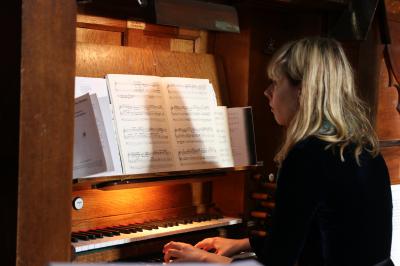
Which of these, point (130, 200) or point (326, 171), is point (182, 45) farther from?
point (326, 171)

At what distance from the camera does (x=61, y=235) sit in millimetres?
2129

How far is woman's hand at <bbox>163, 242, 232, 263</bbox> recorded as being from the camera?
8.05 ft

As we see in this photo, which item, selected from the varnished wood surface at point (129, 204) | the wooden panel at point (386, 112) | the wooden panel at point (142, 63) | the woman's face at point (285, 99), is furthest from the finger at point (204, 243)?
the wooden panel at point (386, 112)

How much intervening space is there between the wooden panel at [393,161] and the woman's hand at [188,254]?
1697mm

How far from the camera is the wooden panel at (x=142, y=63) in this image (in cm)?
272

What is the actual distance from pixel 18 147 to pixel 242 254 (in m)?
1.31

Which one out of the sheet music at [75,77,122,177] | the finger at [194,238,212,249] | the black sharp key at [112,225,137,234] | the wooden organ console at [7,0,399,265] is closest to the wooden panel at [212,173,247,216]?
the wooden organ console at [7,0,399,265]

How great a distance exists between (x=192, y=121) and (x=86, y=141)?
77 cm

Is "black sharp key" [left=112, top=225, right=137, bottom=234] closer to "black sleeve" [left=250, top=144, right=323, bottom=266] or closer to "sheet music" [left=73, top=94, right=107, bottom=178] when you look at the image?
"sheet music" [left=73, top=94, right=107, bottom=178]

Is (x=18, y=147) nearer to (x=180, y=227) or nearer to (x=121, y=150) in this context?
(x=121, y=150)

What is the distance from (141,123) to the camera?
280cm

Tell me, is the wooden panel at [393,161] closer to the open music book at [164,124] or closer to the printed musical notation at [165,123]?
the open music book at [164,124]

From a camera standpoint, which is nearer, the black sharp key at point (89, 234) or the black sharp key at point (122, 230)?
the black sharp key at point (89, 234)

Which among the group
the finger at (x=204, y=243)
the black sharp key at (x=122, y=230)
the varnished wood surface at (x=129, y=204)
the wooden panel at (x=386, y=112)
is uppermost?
the wooden panel at (x=386, y=112)
